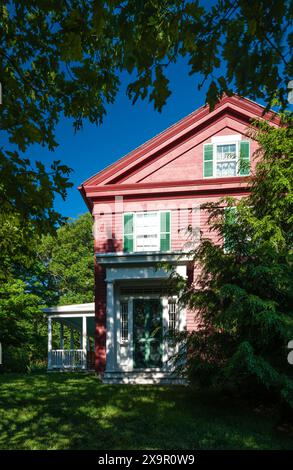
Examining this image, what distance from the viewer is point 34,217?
20.4 feet

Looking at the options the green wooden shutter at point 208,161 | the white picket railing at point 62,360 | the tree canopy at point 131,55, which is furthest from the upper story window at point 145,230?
the tree canopy at point 131,55

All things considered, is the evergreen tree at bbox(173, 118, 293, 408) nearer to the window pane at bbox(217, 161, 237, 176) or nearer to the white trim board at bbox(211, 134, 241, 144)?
the window pane at bbox(217, 161, 237, 176)

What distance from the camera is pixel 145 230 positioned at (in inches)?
689

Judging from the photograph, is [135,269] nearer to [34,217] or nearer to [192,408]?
[192,408]

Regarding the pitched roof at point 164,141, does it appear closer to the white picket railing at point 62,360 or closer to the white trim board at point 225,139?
the white trim board at point 225,139

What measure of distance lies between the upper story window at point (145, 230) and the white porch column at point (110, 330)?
6.16 feet

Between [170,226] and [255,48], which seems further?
[170,226]

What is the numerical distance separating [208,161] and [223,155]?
0.58 meters

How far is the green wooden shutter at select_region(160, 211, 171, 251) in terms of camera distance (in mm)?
17284

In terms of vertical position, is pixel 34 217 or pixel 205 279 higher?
pixel 34 217

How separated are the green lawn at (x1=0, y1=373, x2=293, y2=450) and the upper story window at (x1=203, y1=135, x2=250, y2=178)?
A: 843 cm

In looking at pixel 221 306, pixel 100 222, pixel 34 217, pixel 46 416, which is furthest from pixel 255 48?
pixel 100 222

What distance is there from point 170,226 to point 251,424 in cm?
926

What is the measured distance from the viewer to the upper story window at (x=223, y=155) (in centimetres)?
1756
